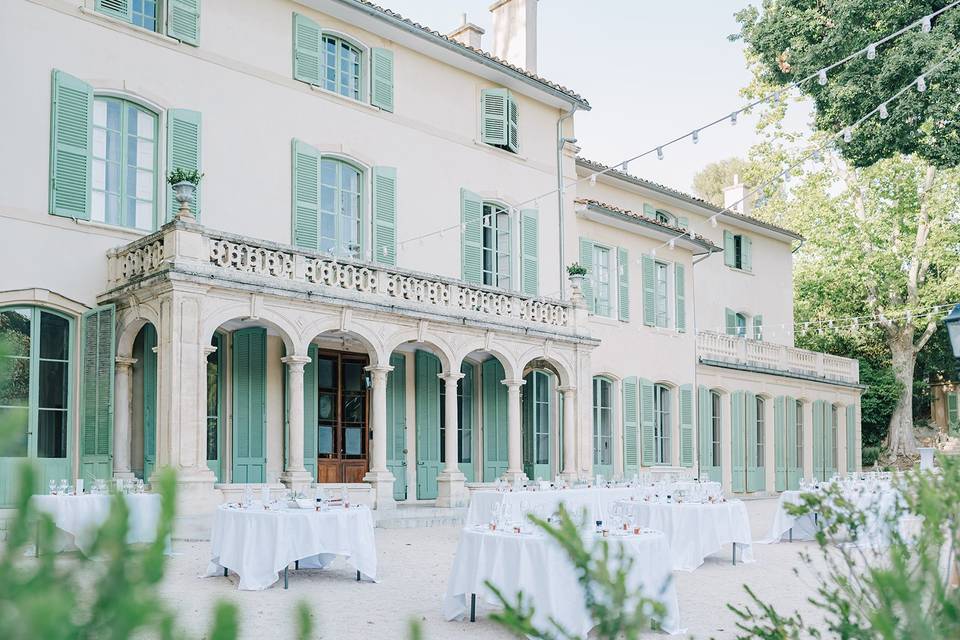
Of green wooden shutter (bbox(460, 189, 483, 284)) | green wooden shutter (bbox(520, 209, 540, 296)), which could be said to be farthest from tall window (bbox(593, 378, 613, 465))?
green wooden shutter (bbox(460, 189, 483, 284))

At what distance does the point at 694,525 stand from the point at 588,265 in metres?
9.89

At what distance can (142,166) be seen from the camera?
1309 centimetres

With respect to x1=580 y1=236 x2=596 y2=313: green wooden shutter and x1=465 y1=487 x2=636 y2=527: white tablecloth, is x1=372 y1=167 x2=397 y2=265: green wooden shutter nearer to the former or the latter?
x1=465 y1=487 x2=636 y2=527: white tablecloth

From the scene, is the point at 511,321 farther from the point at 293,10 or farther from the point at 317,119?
the point at 293,10

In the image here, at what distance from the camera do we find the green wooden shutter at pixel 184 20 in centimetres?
1342

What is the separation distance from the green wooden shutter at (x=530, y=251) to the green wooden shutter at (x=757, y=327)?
10.6m

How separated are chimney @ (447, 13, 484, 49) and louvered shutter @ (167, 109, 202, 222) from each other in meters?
7.00

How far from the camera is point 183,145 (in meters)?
13.4

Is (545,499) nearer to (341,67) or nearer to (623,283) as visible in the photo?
(341,67)

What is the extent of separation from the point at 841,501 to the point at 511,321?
41.3 feet

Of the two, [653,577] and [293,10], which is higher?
[293,10]

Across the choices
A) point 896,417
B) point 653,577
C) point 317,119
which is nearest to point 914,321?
point 896,417

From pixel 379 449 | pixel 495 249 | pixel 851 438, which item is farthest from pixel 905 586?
pixel 851 438

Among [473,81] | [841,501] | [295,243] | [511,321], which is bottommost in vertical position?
[841,501]
